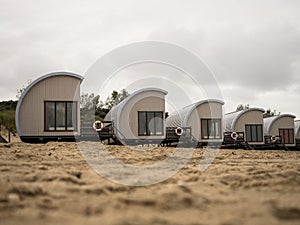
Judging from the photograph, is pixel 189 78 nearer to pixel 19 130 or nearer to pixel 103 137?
pixel 103 137

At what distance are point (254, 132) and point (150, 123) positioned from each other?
9.02 m

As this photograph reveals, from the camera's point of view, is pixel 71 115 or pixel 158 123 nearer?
pixel 71 115

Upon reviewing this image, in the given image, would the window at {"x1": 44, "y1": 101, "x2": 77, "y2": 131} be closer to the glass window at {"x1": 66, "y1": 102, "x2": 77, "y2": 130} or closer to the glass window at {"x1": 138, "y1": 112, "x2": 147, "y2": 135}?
the glass window at {"x1": 66, "y1": 102, "x2": 77, "y2": 130}

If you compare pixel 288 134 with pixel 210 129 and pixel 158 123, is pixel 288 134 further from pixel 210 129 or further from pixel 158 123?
pixel 158 123

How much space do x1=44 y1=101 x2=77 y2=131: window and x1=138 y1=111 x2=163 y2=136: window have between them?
4.10m

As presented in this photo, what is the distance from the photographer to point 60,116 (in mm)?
18016

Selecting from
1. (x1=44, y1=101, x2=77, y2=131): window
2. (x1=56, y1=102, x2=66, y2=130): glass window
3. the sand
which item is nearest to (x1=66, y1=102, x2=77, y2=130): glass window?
(x1=44, y1=101, x2=77, y2=131): window

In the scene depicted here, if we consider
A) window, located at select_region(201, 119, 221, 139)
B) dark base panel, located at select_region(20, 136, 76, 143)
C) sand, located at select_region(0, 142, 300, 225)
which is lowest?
sand, located at select_region(0, 142, 300, 225)

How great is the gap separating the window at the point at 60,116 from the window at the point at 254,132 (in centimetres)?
1315

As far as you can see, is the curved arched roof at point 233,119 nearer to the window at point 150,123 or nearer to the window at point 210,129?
the window at point 210,129

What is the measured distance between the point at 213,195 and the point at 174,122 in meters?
22.2

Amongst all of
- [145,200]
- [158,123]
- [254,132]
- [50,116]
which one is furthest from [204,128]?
[145,200]

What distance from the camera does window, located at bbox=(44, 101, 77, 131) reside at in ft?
58.5

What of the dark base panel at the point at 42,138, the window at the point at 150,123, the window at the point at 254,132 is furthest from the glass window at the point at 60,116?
the window at the point at 254,132
